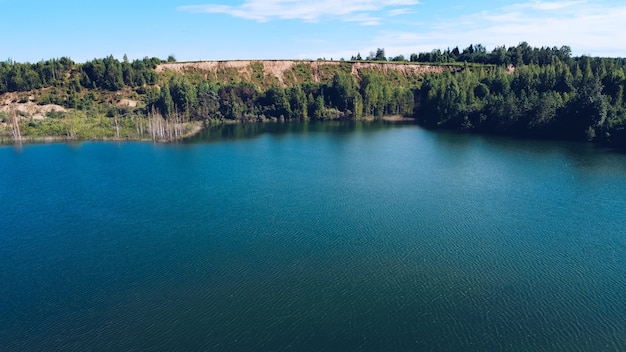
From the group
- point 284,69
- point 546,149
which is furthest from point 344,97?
point 546,149

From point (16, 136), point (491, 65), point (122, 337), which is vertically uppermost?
point (491, 65)

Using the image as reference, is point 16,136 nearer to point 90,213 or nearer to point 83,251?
point 90,213

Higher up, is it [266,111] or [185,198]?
[266,111]

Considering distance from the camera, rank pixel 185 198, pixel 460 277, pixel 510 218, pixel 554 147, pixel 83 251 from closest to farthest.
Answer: pixel 460 277 → pixel 83 251 → pixel 510 218 → pixel 185 198 → pixel 554 147

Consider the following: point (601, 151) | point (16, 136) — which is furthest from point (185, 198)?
point (601, 151)

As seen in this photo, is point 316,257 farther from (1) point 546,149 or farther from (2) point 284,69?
(2) point 284,69

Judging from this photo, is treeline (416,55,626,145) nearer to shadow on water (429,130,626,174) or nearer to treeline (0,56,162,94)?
shadow on water (429,130,626,174)

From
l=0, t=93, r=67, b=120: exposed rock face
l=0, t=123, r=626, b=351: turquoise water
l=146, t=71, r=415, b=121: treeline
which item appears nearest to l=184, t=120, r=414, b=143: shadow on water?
l=146, t=71, r=415, b=121: treeline
